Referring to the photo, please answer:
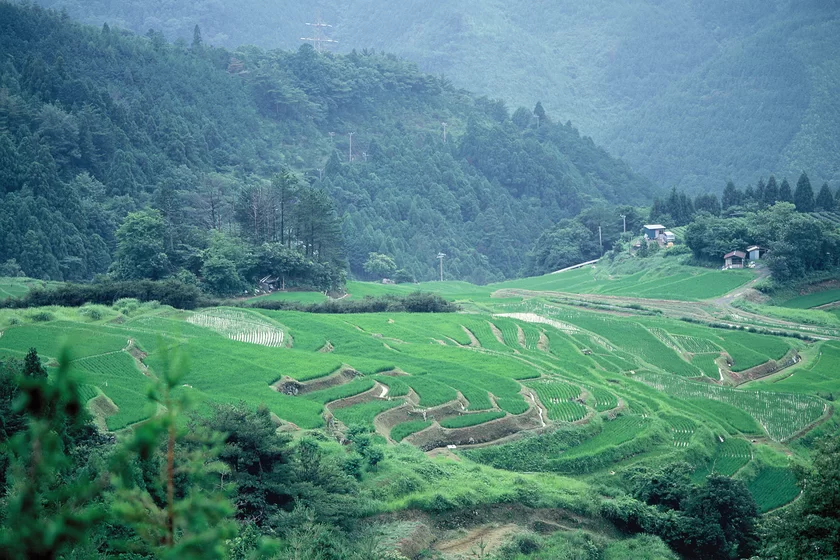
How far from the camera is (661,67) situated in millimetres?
184250

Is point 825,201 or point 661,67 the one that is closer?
point 825,201

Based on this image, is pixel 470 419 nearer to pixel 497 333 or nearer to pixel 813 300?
pixel 497 333

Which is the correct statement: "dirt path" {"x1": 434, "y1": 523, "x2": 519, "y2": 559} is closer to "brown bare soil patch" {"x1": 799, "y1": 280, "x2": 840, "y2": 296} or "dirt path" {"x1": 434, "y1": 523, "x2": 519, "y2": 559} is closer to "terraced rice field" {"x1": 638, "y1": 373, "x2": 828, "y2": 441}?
"terraced rice field" {"x1": 638, "y1": 373, "x2": 828, "y2": 441}

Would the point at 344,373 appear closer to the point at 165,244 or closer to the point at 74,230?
the point at 165,244

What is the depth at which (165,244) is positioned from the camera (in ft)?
186

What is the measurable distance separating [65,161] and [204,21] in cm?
11915

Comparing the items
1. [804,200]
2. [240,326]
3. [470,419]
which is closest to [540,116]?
[804,200]

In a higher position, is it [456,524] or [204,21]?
[204,21]

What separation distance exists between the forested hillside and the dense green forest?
29592 millimetres

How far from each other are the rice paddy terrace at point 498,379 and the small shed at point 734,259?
1323 cm

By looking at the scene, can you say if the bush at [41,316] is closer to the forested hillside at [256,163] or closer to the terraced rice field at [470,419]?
the forested hillside at [256,163]

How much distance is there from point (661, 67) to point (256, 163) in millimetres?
114178

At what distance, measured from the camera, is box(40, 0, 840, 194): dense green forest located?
5546 inches

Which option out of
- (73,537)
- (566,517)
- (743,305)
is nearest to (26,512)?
(73,537)
